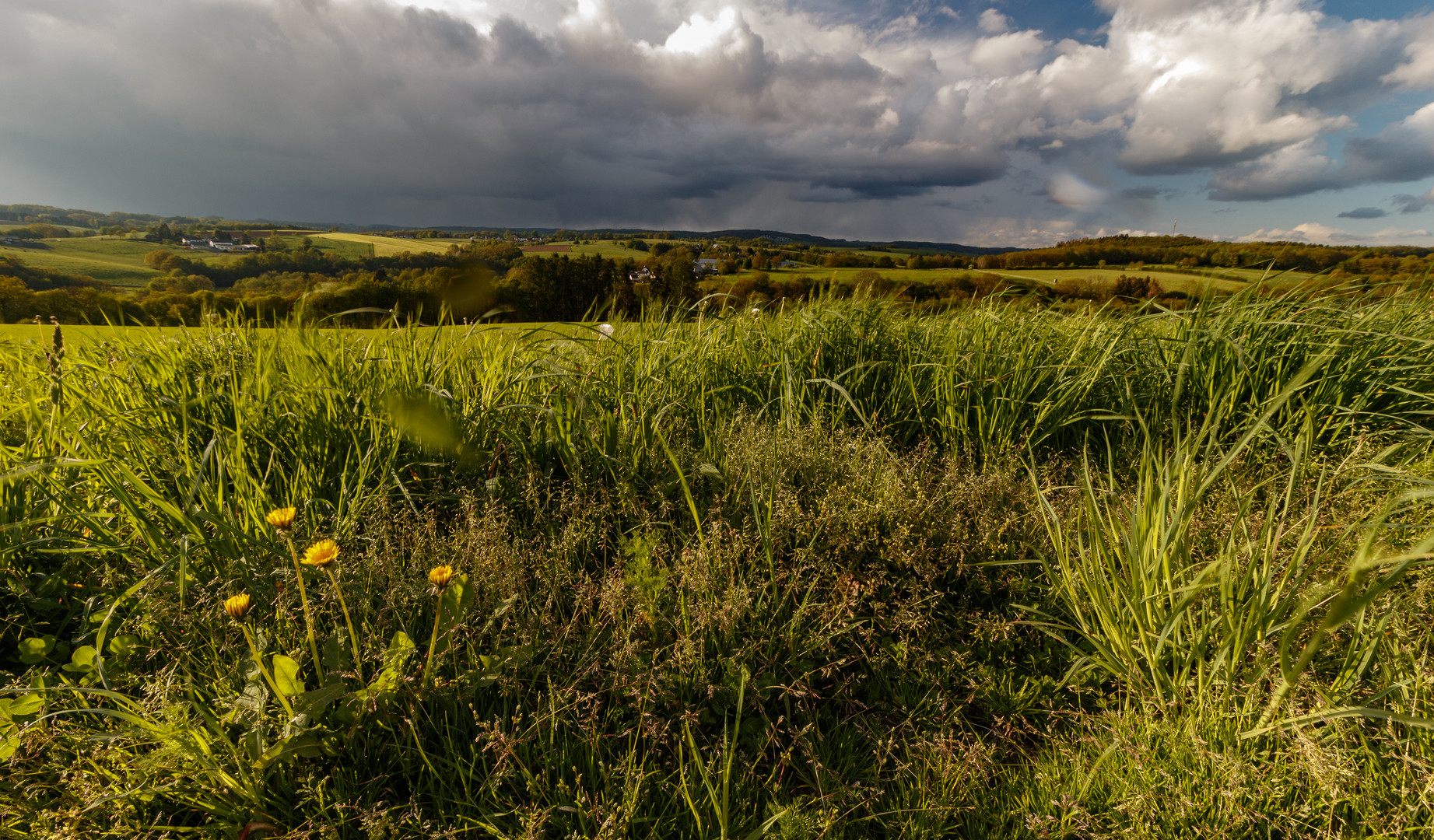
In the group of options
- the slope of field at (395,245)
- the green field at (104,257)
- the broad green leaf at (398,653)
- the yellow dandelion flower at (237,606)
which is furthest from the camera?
the green field at (104,257)

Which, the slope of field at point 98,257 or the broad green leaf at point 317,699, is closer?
the broad green leaf at point 317,699

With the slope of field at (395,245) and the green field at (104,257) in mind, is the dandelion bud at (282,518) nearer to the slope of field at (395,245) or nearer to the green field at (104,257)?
the slope of field at (395,245)

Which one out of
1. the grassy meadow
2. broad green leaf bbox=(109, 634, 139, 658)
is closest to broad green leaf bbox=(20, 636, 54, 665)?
the grassy meadow

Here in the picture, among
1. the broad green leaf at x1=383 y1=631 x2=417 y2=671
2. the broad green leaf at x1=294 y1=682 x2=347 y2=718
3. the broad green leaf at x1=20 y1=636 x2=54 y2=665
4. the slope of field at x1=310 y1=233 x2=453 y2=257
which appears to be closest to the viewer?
the broad green leaf at x1=294 y1=682 x2=347 y2=718

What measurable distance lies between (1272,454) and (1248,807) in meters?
2.52

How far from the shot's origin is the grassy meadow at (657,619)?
140cm

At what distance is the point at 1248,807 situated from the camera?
54.5 inches

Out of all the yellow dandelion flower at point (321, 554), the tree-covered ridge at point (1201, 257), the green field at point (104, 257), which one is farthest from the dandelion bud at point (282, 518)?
the green field at point (104, 257)

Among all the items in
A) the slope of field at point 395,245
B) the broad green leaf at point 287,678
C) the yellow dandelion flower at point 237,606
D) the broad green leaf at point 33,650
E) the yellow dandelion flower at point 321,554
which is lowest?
the broad green leaf at point 33,650

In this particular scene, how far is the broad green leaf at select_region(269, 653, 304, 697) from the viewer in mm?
1451

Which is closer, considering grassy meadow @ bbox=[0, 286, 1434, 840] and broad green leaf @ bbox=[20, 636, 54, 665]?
grassy meadow @ bbox=[0, 286, 1434, 840]

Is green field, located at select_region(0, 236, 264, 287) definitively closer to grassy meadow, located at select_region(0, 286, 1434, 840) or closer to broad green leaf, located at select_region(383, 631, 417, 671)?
grassy meadow, located at select_region(0, 286, 1434, 840)

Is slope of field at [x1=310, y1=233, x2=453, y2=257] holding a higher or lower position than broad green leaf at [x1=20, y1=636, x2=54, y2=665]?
higher

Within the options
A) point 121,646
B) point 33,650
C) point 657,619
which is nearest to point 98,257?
point 33,650
